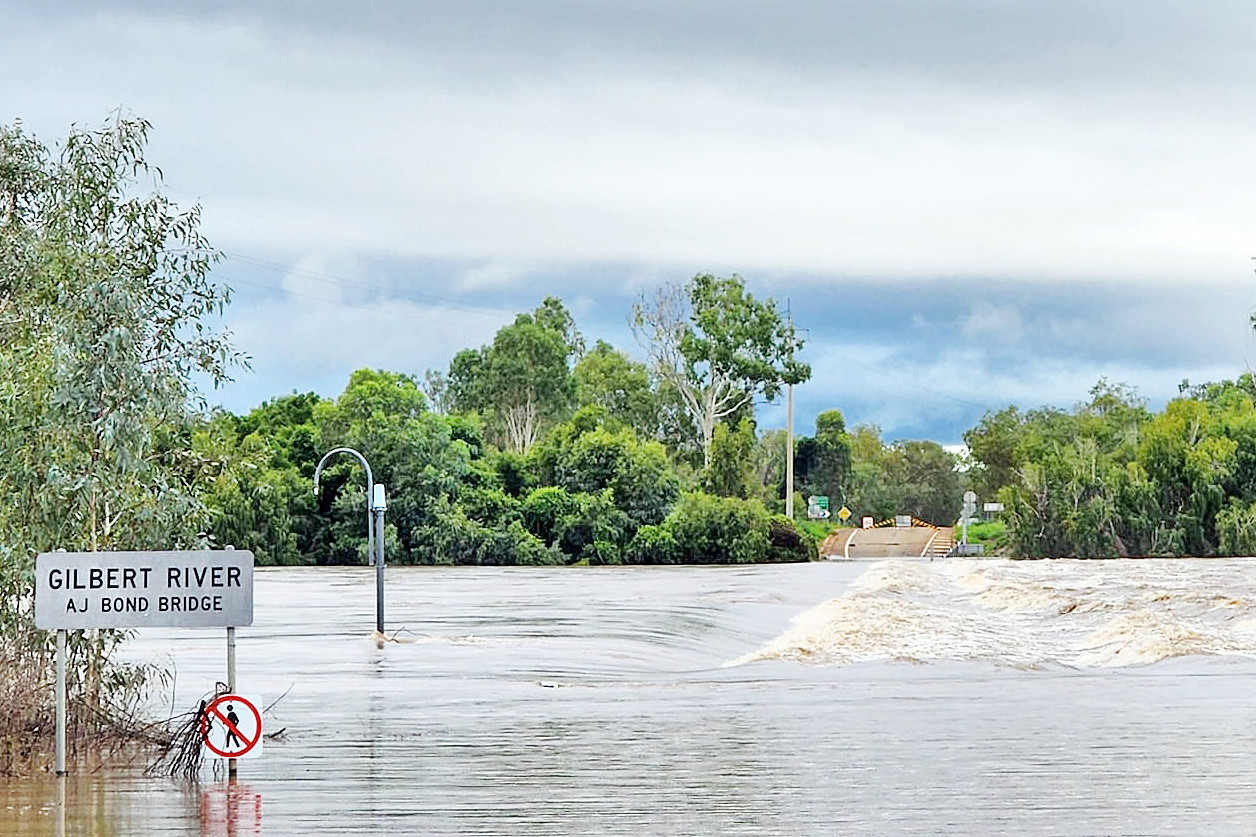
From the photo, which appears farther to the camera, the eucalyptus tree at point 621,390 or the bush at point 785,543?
the eucalyptus tree at point 621,390

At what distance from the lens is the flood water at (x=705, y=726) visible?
11531 millimetres

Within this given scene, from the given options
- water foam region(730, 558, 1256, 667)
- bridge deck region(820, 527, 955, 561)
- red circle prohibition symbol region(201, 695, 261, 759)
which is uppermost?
bridge deck region(820, 527, 955, 561)

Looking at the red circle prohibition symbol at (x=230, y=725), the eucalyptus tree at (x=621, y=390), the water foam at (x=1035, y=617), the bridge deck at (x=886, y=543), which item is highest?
the eucalyptus tree at (x=621, y=390)

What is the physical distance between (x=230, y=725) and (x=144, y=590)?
1.18 meters

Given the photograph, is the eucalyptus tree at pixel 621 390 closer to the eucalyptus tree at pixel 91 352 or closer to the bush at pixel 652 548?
the bush at pixel 652 548

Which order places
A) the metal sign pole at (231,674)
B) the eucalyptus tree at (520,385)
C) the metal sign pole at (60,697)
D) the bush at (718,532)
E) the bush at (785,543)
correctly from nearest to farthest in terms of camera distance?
the metal sign pole at (60,697)
the metal sign pole at (231,674)
the bush at (718,532)
the bush at (785,543)
the eucalyptus tree at (520,385)

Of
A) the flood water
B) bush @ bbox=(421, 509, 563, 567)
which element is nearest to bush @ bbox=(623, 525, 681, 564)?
bush @ bbox=(421, 509, 563, 567)

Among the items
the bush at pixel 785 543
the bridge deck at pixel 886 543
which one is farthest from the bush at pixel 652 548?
the bridge deck at pixel 886 543

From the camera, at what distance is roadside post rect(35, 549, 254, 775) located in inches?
480

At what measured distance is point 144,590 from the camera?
12.2 meters

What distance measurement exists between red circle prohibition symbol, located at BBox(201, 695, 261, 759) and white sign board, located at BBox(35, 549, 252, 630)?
676mm

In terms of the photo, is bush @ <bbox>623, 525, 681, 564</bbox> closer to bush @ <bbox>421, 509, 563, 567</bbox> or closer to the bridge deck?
bush @ <bbox>421, 509, 563, 567</bbox>

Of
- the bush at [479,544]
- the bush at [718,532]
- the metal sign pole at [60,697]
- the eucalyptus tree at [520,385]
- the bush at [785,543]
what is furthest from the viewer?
the eucalyptus tree at [520,385]

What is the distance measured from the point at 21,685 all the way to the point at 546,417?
285 feet
